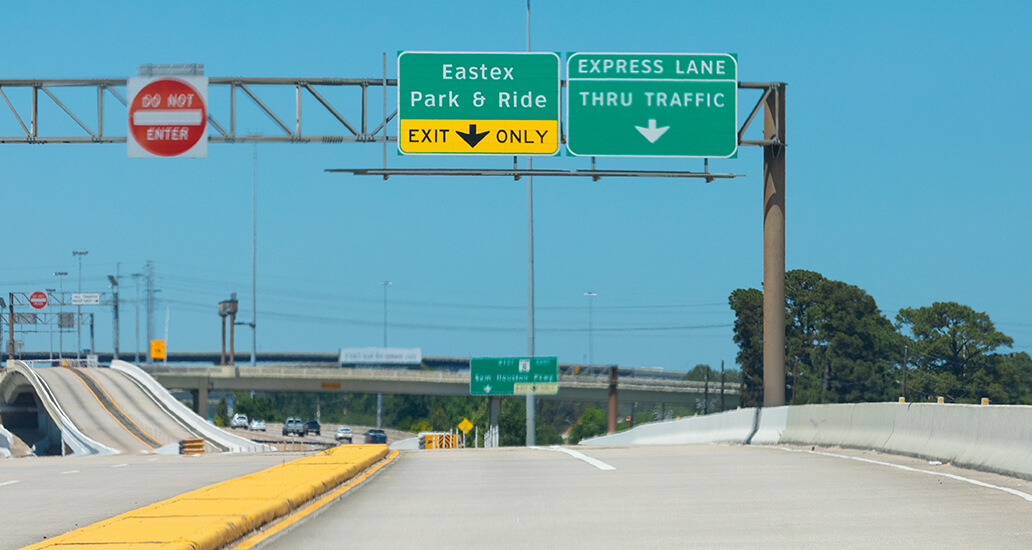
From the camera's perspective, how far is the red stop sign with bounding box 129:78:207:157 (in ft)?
96.8

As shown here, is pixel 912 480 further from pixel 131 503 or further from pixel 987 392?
pixel 987 392

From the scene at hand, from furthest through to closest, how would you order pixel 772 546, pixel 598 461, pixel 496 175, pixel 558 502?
1. pixel 496 175
2. pixel 598 461
3. pixel 558 502
4. pixel 772 546

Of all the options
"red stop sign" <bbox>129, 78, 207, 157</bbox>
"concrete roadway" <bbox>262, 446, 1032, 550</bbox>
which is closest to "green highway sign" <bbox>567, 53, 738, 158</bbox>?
"red stop sign" <bbox>129, 78, 207, 157</bbox>

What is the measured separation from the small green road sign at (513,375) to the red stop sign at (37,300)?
96749 millimetres

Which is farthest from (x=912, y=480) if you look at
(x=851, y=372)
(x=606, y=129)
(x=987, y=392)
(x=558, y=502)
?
(x=851, y=372)

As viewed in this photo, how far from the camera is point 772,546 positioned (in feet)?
28.8

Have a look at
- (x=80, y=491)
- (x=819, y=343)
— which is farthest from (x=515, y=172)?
(x=819, y=343)

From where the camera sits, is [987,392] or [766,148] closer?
[766,148]

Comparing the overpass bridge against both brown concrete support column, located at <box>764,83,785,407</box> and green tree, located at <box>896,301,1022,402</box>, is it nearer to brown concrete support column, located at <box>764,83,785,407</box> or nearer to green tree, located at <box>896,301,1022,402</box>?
green tree, located at <box>896,301,1022,402</box>

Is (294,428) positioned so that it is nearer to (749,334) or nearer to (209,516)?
(749,334)

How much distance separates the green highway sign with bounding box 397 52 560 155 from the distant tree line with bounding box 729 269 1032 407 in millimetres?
72816

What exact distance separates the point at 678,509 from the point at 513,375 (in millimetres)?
49177

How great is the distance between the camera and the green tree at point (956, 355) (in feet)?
304

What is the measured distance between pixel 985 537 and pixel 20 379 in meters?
101
